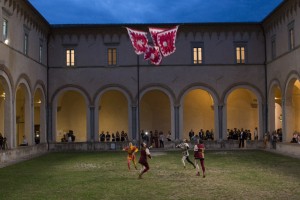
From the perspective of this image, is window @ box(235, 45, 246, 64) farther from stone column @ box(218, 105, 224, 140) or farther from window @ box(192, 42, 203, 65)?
stone column @ box(218, 105, 224, 140)

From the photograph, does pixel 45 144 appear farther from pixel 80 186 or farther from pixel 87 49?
pixel 80 186

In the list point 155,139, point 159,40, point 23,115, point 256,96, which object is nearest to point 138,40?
point 159,40

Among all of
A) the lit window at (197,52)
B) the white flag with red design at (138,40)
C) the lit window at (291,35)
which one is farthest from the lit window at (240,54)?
the white flag with red design at (138,40)

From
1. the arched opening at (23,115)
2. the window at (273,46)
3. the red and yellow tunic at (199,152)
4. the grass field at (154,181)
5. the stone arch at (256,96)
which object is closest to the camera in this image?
the grass field at (154,181)

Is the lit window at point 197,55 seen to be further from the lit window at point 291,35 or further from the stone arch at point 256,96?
Answer: the lit window at point 291,35

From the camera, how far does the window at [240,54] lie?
3553cm

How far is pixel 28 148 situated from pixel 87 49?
33.6 ft

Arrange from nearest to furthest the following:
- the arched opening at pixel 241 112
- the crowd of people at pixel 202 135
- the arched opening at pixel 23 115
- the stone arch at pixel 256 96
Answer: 1. the arched opening at pixel 23 115
2. the stone arch at pixel 256 96
3. the crowd of people at pixel 202 135
4. the arched opening at pixel 241 112

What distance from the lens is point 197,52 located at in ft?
117

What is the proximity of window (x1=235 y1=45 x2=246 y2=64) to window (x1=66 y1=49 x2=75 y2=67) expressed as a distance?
1295 centimetres

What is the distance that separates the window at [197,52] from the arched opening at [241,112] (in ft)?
16.6

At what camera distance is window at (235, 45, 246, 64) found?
35531 mm

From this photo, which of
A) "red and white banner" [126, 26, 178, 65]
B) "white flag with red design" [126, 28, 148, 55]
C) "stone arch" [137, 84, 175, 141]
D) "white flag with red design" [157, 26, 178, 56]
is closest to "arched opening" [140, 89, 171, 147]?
"stone arch" [137, 84, 175, 141]

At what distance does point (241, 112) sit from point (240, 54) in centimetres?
568
